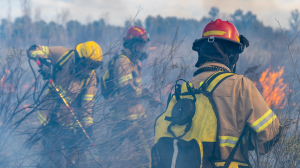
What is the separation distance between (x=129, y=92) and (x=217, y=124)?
2671 mm

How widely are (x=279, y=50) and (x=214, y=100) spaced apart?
14.6 m

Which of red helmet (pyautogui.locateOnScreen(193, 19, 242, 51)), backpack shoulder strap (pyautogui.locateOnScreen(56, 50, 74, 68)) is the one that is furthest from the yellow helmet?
red helmet (pyautogui.locateOnScreen(193, 19, 242, 51))

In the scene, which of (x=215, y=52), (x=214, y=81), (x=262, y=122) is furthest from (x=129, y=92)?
(x=262, y=122)

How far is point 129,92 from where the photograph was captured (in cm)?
414

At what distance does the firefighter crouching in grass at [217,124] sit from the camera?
5.29 feet

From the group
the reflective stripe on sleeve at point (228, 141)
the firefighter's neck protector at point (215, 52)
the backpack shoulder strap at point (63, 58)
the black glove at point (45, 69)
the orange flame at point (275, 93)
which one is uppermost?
the firefighter's neck protector at point (215, 52)

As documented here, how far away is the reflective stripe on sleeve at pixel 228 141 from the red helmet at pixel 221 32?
2.75 ft

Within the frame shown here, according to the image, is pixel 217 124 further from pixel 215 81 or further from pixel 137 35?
pixel 137 35

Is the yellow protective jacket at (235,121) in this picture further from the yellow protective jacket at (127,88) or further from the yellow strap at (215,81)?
the yellow protective jacket at (127,88)

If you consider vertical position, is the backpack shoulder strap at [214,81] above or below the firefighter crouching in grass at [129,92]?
above

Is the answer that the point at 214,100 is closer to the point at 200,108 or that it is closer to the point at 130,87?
the point at 200,108

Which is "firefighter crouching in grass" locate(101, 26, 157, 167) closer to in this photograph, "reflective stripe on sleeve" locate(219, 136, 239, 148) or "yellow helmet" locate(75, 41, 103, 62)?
"yellow helmet" locate(75, 41, 103, 62)

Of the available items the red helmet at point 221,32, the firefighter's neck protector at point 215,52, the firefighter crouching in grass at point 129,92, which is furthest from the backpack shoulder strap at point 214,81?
the firefighter crouching in grass at point 129,92

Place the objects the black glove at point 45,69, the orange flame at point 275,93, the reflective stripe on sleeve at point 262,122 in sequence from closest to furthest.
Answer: the reflective stripe on sleeve at point 262,122, the orange flame at point 275,93, the black glove at point 45,69
